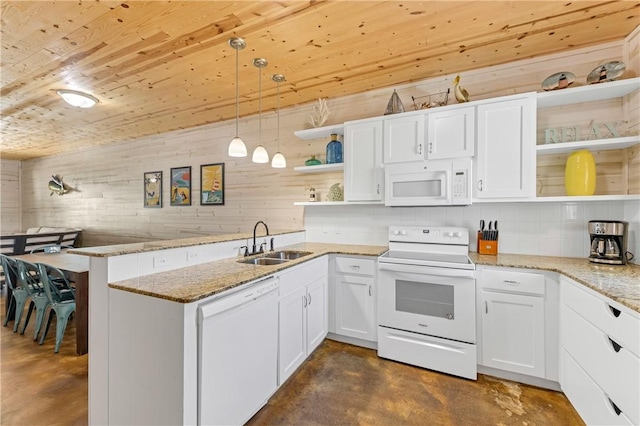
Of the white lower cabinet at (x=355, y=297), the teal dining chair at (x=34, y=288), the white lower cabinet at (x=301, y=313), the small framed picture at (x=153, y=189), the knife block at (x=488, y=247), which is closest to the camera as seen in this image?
the white lower cabinet at (x=301, y=313)

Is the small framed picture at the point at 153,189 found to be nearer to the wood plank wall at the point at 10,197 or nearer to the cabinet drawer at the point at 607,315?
the wood plank wall at the point at 10,197

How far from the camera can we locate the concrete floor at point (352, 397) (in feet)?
5.72

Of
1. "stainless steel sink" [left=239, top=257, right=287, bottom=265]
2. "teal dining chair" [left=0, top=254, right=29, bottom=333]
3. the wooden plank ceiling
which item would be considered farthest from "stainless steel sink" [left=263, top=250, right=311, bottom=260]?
"teal dining chair" [left=0, top=254, right=29, bottom=333]

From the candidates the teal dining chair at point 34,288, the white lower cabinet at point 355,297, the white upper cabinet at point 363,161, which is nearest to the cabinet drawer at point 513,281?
the white lower cabinet at point 355,297

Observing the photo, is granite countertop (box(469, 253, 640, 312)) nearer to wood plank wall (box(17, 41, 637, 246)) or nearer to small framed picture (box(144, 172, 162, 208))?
Result: wood plank wall (box(17, 41, 637, 246))

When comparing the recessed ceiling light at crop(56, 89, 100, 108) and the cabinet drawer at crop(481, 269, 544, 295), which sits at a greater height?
the recessed ceiling light at crop(56, 89, 100, 108)

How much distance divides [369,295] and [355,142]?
5.17ft

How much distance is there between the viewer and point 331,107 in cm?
337

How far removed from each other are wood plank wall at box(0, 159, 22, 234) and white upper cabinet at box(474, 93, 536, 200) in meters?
9.81

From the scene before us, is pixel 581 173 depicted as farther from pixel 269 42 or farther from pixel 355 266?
pixel 269 42

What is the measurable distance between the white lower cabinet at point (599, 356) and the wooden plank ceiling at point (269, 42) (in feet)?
6.34

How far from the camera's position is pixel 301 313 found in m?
2.21

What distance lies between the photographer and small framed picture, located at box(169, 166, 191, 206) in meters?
4.46

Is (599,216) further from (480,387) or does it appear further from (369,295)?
(369,295)
